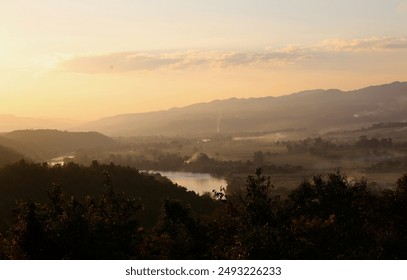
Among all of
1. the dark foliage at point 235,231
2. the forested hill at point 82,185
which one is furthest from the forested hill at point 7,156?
the dark foliage at point 235,231

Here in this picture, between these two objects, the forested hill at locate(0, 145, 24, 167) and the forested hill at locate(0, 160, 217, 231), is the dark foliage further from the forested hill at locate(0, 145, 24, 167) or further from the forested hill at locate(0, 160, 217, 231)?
the forested hill at locate(0, 145, 24, 167)

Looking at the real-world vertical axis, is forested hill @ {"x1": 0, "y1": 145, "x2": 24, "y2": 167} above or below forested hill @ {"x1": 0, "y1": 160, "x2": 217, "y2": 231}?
above

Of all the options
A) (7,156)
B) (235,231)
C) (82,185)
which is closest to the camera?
(235,231)

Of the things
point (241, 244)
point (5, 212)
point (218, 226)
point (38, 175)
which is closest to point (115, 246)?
point (218, 226)

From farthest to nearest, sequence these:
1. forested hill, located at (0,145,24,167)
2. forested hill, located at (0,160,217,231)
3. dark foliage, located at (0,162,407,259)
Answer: forested hill, located at (0,145,24,167)
forested hill, located at (0,160,217,231)
dark foliage, located at (0,162,407,259)

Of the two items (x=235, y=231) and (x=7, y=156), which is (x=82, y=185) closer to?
(x=7, y=156)

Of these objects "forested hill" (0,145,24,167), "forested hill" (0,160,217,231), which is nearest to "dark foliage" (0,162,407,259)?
"forested hill" (0,160,217,231)

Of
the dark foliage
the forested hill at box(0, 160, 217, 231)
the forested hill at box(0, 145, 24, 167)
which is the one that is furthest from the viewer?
the forested hill at box(0, 145, 24, 167)

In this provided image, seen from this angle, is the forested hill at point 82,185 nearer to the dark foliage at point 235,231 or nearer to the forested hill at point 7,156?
the forested hill at point 7,156

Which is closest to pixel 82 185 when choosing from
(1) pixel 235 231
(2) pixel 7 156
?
(2) pixel 7 156
